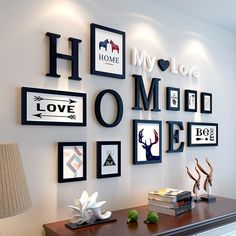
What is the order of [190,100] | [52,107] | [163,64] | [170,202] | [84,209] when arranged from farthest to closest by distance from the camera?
[190,100] < [163,64] < [170,202] < [52,107] < [84,209]

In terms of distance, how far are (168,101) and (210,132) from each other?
2.33 feet

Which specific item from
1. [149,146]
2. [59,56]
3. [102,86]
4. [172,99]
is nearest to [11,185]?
[59,56]

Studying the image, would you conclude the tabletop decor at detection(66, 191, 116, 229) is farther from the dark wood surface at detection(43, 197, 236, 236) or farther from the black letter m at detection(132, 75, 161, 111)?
the black letter m at detection(132, 75, 161, 111)

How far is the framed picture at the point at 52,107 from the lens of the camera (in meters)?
1.96

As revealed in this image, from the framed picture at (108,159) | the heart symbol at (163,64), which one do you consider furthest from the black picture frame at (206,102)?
the framed picture at (108,159)

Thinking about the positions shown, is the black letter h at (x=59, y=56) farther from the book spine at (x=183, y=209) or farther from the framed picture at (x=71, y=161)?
the book spine at (x=183, y=209)

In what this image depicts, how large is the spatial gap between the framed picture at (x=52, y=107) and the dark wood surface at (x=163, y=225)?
69cm

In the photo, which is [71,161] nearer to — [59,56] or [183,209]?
[59,56]

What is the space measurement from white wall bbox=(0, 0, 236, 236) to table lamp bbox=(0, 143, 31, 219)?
504mm

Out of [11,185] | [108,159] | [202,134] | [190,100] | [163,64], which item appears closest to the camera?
[11,185]

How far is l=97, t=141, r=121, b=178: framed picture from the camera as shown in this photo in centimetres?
229

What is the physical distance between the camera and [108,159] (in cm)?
234

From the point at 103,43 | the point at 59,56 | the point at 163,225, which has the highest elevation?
the point at 103,43

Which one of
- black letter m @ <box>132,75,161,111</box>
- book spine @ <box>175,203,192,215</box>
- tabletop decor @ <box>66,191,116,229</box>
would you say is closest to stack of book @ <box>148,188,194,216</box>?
book spine @ <box>175,203,192,215</box>
